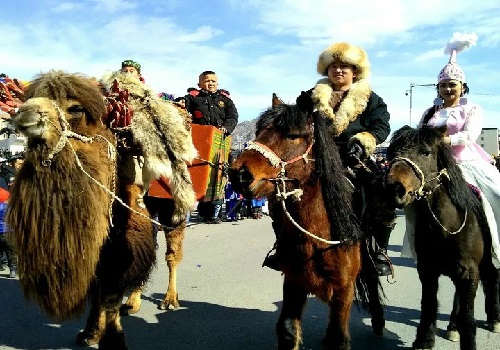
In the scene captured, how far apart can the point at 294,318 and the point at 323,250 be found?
650 mm

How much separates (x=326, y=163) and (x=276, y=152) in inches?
16.2

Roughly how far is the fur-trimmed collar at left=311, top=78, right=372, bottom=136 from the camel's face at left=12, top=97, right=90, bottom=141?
2.08m

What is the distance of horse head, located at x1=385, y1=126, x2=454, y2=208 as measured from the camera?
3742mm

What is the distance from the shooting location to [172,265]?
18.2 feet

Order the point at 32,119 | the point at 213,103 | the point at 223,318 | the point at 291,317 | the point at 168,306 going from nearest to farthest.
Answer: the point at 32,119 → the point at 291,317 → the point at 223,318 → the point at 168,306 → the point at 213,103

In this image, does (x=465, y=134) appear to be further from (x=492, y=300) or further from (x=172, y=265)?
(x=172, y=265)

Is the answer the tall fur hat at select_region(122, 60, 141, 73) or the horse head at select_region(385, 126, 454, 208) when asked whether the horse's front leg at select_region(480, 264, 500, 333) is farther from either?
the tall fur hat at select_region(122, 60, 141, 73)

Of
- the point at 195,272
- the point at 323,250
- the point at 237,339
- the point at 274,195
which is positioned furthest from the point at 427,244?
the point at 195,272

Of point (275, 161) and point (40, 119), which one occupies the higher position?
point (40, 119)

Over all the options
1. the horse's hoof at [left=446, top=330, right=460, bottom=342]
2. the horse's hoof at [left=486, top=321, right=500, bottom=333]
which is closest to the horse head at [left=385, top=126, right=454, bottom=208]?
the horse's hoof at [left=446, top=330, right=460, bottom=342]

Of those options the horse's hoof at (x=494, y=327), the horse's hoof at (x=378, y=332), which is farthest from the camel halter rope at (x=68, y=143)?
the horse's hoof at (x=494, y=327)

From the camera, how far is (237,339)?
14.9 feet

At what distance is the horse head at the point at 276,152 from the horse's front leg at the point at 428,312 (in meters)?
1.77

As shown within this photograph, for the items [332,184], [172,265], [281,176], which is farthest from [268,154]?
[172,265]
